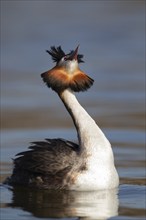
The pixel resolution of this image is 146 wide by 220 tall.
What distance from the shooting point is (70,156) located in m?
14.5

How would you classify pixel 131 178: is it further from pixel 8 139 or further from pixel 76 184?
pixel 8 139

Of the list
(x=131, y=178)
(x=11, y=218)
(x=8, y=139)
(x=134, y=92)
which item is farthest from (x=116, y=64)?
(x=11, y=218)

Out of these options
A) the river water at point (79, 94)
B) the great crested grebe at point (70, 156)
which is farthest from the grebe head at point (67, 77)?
the river water at point (79, 94)

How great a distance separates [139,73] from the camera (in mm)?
22922

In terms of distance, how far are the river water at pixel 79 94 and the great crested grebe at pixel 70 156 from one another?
0.15m

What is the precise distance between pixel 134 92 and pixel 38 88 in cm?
194

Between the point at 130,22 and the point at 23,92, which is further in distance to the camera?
the point at 130,22

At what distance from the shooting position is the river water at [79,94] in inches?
544

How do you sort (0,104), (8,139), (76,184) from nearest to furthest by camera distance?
(76,184) → (8,139) → (0,104)

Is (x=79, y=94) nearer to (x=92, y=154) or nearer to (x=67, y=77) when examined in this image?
(x=67, y=77)

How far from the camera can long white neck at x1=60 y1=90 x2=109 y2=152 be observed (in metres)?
14.5

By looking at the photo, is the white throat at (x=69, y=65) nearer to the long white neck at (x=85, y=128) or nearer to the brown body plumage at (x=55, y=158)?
the brown body plumage at (x=55, y=158)

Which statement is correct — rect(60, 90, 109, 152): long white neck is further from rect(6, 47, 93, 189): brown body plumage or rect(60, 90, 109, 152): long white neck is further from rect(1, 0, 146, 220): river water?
rect(1, 0, 146, 220): river water

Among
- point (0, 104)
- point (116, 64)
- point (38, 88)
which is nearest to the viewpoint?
point (0, 104)
